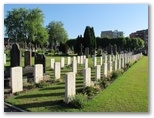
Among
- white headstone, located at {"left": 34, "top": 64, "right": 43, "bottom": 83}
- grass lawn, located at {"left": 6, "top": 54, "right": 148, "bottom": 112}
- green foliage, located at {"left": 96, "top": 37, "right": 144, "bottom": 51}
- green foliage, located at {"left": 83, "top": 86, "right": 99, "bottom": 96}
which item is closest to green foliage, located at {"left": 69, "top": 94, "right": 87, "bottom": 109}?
grass lawn, located at {"left": 6, "top": 54, "right": 148, "bottom": 112}

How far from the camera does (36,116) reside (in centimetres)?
553

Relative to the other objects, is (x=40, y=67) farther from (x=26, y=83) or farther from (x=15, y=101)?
(x=15, y=101)

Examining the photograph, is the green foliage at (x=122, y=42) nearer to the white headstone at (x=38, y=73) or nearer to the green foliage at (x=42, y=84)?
the white headstone at (x=38, y=73)

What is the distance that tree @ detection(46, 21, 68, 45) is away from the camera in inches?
2090

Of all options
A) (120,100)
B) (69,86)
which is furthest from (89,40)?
(69,86)

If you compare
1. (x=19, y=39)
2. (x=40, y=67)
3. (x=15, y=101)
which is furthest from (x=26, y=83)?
(x=19, y=39)

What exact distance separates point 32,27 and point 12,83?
1225 inches

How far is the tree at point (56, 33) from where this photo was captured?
53.1 m

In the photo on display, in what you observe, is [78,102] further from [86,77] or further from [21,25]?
[21,25]

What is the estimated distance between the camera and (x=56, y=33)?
55094 mm

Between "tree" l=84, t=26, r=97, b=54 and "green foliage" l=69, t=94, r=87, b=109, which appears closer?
"green foliage" l=69, t=94, r=87, b=109

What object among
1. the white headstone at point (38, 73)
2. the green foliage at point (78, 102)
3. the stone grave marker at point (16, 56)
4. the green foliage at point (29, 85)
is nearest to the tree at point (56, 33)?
the stone grave marker at point (16, 56)

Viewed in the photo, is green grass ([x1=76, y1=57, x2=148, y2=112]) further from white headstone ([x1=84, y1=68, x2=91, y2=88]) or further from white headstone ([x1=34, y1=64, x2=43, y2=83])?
white headstone ([x1=34, y1=64, x2=43, y2=83])

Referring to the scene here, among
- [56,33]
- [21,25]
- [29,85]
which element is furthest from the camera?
[56,33]
